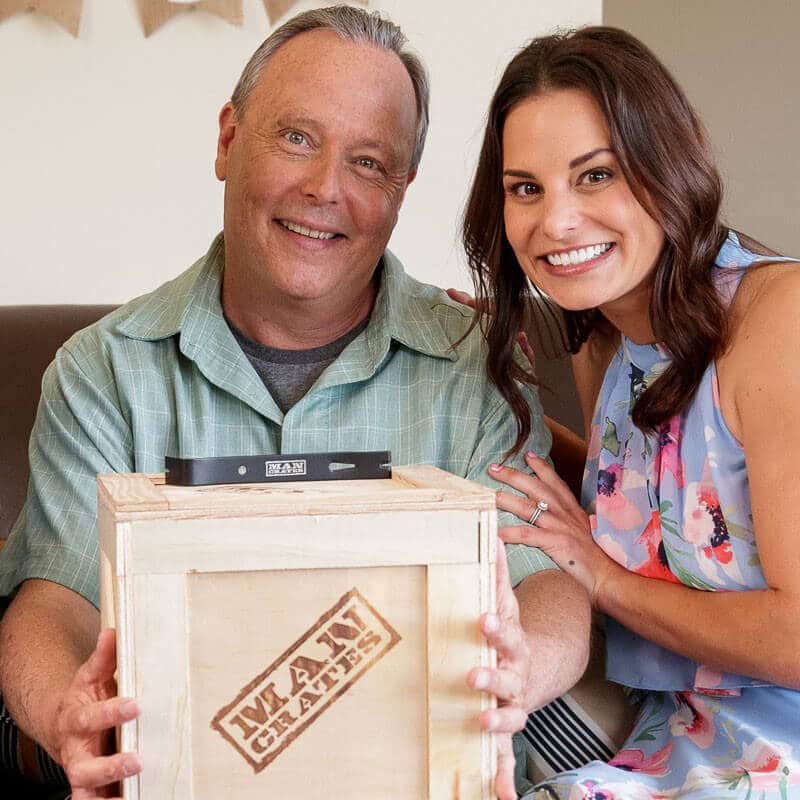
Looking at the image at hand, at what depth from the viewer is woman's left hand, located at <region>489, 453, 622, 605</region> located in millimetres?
1504

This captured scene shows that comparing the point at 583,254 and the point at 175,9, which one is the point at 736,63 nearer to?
the point at 175,9

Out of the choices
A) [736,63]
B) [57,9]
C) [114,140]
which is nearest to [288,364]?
[114,140]

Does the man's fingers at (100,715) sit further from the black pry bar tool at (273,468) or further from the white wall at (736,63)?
the white wall at (736,63)

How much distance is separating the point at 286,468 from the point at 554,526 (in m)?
0.53

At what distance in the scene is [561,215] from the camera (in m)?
1.41

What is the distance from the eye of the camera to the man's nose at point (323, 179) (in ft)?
5.19

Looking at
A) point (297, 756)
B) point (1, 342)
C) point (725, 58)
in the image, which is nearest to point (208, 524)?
point (297, 756)

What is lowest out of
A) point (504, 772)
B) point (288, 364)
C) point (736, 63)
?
point (504, 772)

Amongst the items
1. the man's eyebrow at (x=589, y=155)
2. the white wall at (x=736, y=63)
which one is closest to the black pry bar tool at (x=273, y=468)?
the man's eyebrow at (x=589, y=155)

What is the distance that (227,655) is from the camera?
1008 mm

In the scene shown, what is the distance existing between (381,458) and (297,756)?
0.92 ft

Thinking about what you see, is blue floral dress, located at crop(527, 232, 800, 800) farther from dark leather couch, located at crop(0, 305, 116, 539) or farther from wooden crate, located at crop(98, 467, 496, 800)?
dark leather couch, located at crop(0, 305, 116, 539)

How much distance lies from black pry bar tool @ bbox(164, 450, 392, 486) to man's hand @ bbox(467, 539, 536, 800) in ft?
0.53

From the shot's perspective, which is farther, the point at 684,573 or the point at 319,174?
the point at 319,174
